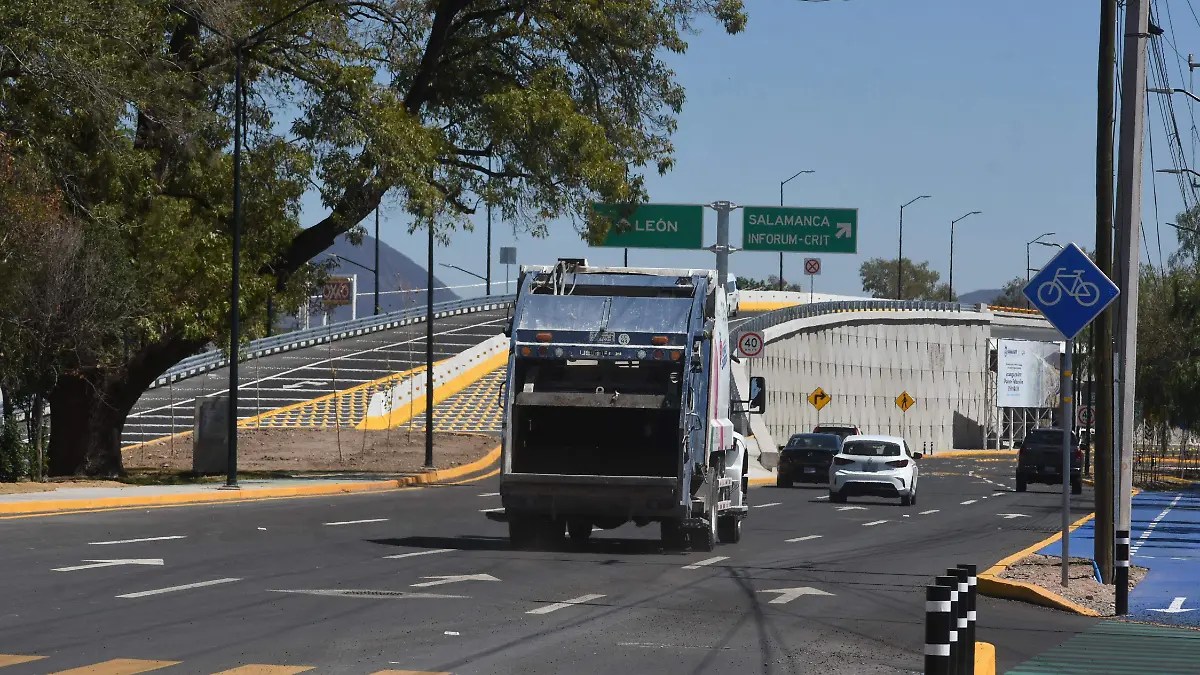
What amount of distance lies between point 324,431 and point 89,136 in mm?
23604

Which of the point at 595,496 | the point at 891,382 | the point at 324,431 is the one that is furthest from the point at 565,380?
the point at 891,382

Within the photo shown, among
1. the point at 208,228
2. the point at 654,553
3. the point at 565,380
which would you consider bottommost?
the point at 654,553

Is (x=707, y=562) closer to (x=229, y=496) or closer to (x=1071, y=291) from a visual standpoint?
(x=1071, y=291)

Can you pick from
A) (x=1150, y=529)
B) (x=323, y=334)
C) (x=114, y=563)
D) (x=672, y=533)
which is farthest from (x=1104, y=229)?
(x=323, y=334)

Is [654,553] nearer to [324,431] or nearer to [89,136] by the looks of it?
[89,136]

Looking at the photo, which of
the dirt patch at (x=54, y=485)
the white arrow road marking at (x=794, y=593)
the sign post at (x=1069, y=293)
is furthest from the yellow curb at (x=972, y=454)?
the white arrow road marking at (x=794, y=593)

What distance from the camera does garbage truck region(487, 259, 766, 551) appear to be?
20.4 metres

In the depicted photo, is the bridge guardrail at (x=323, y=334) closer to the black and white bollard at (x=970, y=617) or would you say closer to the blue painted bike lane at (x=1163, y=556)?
the blue painted bike lane at (x=1163, y=556)

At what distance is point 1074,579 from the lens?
19062 millimetres

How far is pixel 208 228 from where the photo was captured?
3566cm

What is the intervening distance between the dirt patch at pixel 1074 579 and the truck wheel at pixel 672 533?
13.8 feet

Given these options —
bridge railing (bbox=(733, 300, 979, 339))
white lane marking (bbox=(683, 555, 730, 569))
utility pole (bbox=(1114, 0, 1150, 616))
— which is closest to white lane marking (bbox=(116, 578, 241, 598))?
white lane marking (bbox=(683, 555, 730, 569))

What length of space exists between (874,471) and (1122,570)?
70.1 feet

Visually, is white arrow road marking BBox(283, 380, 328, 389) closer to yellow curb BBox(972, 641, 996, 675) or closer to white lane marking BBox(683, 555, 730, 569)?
white lane marking BBox(683, 555, 730, 569)
